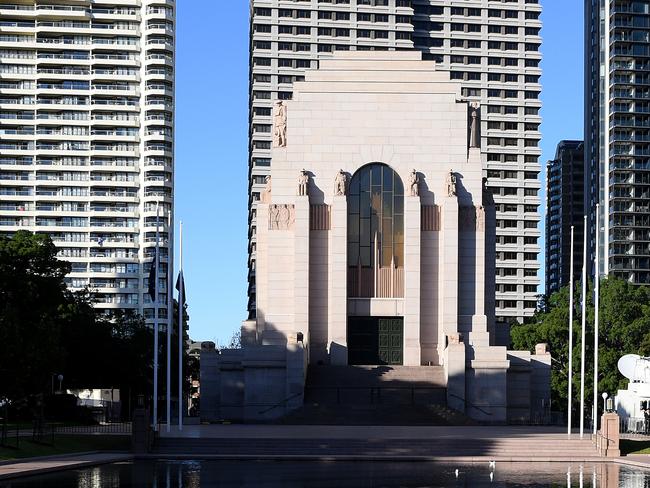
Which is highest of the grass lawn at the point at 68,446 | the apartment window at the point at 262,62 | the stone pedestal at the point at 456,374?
the apartment window at the point at 262,62

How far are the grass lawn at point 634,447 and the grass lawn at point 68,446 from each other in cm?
2273

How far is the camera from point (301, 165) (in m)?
78.8

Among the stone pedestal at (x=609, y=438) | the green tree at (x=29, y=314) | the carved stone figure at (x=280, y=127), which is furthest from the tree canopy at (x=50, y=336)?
the stone pedestal at (x=609, y=438)

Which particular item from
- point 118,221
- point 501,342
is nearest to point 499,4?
point 118,221

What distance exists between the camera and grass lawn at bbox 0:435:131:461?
5034cm

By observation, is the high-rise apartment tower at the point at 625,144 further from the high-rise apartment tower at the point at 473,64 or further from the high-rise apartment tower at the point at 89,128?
the high-rise apartment tower at the point at 89,128

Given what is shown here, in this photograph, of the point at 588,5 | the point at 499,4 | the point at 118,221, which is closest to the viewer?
the point at 118,221

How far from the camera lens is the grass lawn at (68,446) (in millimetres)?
50344

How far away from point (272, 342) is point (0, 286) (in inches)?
690

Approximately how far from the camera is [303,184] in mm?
77688

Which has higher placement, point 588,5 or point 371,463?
point 588,5

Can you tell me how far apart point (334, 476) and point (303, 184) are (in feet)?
118

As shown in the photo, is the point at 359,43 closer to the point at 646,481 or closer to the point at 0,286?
the point at 0,286

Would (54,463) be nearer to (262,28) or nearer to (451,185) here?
(451,185)
